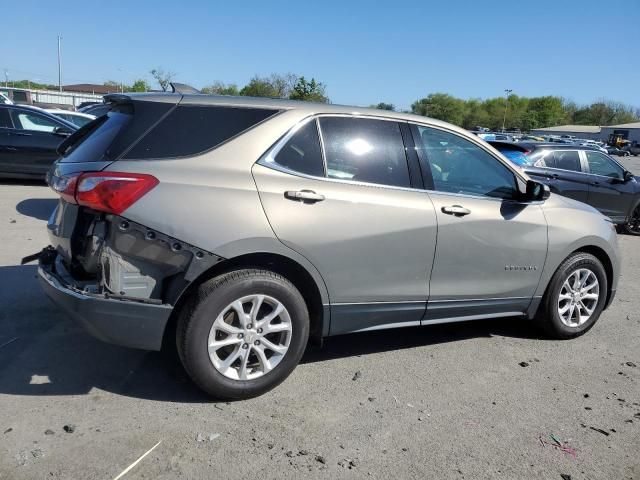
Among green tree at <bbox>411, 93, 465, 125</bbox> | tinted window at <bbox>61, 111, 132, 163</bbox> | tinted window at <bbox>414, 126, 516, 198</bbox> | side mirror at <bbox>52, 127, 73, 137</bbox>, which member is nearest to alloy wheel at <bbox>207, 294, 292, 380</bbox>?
tinted window at <bbox>61, 111, 132, 163</bbox>

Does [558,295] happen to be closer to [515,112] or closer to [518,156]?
[518,156]

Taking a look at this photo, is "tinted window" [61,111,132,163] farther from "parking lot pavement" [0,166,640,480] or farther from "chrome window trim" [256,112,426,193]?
"parking lot pavement" [0,166,640,480]

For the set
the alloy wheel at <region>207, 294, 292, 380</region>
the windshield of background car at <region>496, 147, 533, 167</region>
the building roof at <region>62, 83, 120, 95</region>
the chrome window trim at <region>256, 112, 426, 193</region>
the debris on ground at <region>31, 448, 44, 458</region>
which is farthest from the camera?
the building roof at <region>62, 83, 120, 95</region>

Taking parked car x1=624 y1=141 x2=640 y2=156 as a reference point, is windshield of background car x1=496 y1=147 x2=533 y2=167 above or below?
above

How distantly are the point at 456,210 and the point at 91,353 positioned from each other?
9.05ft

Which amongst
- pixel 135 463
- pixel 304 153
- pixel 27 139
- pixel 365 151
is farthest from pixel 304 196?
pixel 27 139

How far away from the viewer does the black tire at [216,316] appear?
10.4 feet

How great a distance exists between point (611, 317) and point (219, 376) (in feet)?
13.6

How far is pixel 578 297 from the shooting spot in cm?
479

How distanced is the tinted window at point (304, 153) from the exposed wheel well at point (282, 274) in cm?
58

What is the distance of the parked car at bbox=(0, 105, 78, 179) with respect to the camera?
34.6 ft

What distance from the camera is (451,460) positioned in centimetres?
295

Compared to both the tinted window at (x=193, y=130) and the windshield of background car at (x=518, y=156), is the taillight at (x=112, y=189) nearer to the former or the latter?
the tinted window at (x=193, y=130)

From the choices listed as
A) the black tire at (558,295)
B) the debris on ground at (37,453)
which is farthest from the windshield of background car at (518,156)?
the debris on ground at (37,453)
